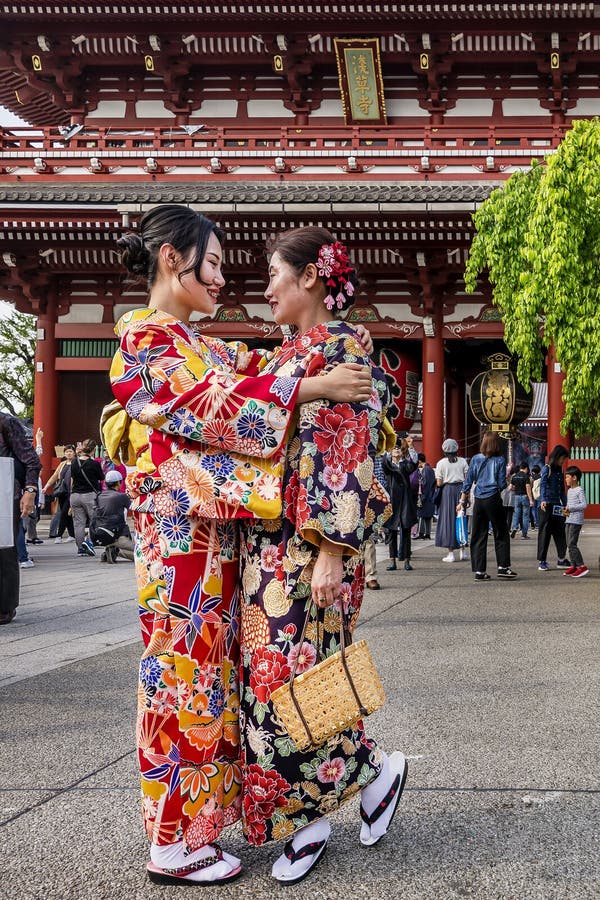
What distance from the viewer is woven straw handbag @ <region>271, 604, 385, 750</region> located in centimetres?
217

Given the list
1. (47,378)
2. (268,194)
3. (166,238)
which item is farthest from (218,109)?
(166,238)

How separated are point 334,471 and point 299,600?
1.14 feet

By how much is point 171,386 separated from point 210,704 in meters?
0.83

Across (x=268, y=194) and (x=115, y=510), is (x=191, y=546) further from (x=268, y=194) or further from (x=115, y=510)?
(x=268, y=194)

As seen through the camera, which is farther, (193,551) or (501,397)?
(501,397)

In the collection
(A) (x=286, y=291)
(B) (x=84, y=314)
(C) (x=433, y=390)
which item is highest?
(B) (x=84, y=314)

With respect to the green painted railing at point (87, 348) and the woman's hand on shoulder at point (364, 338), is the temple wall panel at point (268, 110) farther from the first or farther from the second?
the woman's hand on shoulder at point (364, 338)

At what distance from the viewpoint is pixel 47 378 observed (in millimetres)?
17469

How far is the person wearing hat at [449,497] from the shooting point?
11.8 metres

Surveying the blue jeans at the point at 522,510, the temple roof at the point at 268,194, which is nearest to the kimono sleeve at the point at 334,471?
the temple roof at the point at 268,194

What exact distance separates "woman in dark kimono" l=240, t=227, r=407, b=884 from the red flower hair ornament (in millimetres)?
107

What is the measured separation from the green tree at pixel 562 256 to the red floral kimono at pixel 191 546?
7541 millimetres

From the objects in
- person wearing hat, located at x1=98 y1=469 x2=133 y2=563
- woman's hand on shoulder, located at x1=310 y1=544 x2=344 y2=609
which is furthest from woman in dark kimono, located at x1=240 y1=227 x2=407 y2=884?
person wearing hat, located at x1=98 y1=469 x2=133 y2=563

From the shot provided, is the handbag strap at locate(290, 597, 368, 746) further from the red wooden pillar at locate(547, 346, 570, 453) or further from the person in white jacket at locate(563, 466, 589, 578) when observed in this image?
the red wooden pillar at locate(547, 346, 570, 453)
